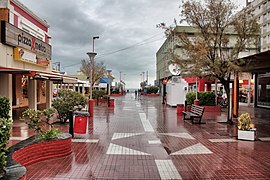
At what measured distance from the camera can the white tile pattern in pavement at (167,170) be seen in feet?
19.0

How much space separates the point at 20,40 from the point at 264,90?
22130mm

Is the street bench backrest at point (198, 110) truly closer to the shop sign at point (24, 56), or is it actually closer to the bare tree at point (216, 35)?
the bare tree at point (216, 35)

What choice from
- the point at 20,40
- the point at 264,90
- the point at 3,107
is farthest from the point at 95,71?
the point at 3,107

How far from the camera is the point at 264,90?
83.1ft

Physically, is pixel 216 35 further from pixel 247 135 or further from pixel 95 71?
pixel 95 71

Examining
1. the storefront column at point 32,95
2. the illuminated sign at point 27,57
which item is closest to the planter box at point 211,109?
the illuminated sign at point 27,57

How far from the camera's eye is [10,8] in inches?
492

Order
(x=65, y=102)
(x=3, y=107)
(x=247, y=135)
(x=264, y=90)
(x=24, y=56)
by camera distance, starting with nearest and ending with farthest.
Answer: (x=3, y=107)
(x=247, y=135)
(x=65, y=102)
(x=24, y=56)
(x=264, y=90)

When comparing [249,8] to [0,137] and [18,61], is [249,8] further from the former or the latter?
[0,137]

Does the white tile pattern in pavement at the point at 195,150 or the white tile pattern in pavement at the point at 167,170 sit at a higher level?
the white tile pattern in pavement at the point at 195,150

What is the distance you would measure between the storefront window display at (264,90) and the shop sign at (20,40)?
2011 centimetres

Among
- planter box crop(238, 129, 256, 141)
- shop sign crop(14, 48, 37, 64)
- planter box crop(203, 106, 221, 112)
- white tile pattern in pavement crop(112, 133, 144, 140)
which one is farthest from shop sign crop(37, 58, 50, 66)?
planter box crop(203, 106, 221, 112)

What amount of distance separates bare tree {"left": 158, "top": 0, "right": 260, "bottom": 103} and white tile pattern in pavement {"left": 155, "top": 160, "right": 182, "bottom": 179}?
7.45 m

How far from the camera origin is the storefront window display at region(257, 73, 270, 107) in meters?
24.8
